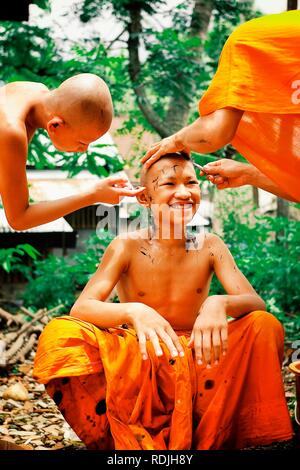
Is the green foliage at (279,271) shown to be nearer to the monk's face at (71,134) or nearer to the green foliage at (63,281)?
the green foliage at (63,281)

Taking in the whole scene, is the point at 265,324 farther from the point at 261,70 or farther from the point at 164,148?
the point at 261,70

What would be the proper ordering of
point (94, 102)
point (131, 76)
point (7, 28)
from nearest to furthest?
point (94, 102)
point (7, 28)
point (131, 76)

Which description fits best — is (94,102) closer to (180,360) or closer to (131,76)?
(180,360)

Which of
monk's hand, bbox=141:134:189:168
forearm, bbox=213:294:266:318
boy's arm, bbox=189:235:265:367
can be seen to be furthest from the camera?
monk's hand, bbox=141:134:189:168

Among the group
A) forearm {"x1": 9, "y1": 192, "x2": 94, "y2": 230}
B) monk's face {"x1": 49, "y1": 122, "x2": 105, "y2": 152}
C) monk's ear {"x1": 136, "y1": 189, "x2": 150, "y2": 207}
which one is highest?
monk's face {"x1": 49, "y1": 122, "x2": 105, "y2": 152}

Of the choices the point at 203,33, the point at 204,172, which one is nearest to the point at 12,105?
the point at 204,172

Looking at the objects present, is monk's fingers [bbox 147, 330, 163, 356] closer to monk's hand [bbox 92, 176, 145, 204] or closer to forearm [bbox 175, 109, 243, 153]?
monk's hand [bbox 92, 176, 145, 204]

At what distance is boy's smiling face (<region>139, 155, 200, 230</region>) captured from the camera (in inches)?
115

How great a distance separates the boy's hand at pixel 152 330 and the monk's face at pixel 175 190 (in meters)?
0.57

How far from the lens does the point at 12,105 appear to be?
2672 mm

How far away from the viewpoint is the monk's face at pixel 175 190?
9.61ft

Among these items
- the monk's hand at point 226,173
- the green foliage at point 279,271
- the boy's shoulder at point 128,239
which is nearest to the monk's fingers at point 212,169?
the monk's hand at point 226,173

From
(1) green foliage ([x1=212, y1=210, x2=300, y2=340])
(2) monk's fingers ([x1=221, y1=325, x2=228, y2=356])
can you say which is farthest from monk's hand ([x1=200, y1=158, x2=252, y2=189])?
(1) green foliage ([x1=212, y1=210, x2=300, y2=340])
